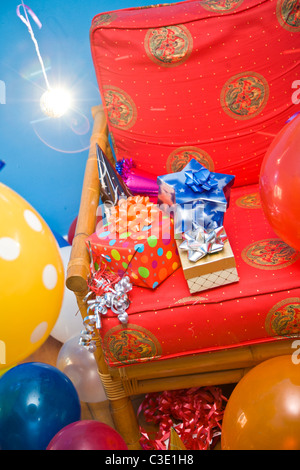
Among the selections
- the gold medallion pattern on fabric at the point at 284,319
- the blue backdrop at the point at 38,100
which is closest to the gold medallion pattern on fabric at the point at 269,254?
the gold medallion pattern on fabric at the point at 284,319

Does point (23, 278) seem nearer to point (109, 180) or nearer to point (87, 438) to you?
point (87, 438)

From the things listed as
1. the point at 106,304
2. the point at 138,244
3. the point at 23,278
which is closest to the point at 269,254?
the point at 138,244

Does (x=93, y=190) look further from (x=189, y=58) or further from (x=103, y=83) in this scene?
(x=189, y=58)

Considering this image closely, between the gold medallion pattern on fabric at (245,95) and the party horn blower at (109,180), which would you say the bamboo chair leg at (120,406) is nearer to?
the party horn blower at (109,180)

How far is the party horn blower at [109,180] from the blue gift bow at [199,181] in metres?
0.27

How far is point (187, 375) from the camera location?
4.28ft

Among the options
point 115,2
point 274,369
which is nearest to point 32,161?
point 115,2

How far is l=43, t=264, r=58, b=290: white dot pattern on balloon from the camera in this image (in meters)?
0.81

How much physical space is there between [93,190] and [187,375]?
0.66 metres

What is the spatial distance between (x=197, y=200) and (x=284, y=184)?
29 cm

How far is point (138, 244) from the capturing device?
1175 millimetres

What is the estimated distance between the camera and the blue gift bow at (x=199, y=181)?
122 centimetres

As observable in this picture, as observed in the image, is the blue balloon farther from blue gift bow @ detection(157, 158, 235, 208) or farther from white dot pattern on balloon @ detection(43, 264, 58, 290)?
blue gift bow @ detection(157, 158, 235, 208)

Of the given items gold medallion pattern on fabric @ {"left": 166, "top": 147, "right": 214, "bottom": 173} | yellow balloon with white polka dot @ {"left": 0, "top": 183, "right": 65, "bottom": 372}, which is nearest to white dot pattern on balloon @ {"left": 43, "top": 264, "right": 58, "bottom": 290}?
yellow balloon with white polka dot @ {"left": 0, "top": 183, "right": 65, "bottom": 372}
